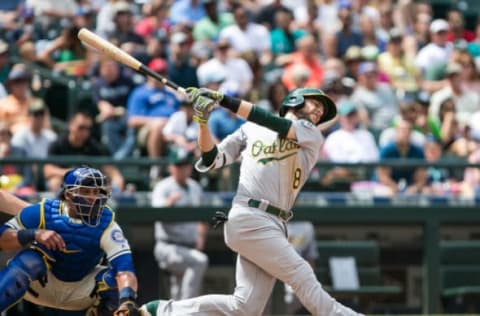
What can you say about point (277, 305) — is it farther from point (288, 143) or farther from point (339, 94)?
point (288, 143)

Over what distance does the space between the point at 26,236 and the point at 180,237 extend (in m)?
4.60

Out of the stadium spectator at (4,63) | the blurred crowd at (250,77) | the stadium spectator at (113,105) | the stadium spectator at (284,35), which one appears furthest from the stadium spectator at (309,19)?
the stadium spectator at (4,63)

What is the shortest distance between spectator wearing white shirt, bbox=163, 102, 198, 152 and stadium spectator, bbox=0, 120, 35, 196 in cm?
161

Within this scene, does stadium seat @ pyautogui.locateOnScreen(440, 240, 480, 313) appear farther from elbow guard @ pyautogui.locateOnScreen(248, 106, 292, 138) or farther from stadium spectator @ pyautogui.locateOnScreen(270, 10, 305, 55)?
elbow guard @ pyautogui.locateOnScreen(248, 106, 292, 138)

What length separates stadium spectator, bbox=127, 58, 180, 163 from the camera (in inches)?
523

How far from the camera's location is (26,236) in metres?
A: 8.24

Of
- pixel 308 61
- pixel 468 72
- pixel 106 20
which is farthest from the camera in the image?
pixel 468 72

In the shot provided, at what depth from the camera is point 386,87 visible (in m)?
15.4

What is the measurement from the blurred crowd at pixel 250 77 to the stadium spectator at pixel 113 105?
0.01 m

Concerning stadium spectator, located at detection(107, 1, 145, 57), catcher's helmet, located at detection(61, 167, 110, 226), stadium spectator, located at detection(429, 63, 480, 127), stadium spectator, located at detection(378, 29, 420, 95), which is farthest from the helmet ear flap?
stadium spectator, located at detection(378, 29, 420, 95)

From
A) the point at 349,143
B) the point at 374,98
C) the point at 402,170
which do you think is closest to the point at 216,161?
the point at 349,143

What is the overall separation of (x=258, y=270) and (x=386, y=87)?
7313 millimetres

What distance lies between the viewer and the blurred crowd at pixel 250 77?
13.2 metres

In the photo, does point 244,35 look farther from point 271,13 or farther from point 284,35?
point 271,13
